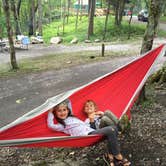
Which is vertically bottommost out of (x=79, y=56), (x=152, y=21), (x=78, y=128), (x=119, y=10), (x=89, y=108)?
(x=79, y=56)

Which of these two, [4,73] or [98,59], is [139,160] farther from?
[98,59]

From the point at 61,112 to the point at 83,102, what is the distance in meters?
0.46

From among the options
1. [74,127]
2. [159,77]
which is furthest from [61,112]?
[159,77]

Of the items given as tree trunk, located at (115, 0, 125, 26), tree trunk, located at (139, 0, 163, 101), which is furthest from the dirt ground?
tree trunk, located at (115, 0, 125, 26)

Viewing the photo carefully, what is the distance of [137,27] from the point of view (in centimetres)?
2133

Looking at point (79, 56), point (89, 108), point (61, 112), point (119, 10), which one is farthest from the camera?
point (119, 10)

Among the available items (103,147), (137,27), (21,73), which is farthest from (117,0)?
(103,147)

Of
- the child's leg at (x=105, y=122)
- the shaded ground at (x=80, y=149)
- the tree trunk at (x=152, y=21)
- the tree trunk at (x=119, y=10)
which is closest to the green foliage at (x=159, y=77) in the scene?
the shaded ground at (x=80, y=149)

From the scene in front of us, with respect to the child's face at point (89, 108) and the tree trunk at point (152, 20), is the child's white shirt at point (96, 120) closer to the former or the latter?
the child's face at point (89, 108)

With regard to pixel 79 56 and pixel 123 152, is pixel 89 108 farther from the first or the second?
pixel 79 56

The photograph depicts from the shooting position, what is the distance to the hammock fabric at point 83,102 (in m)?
3.00

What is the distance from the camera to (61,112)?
361 centimetres

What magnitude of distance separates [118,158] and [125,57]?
8.64 meters

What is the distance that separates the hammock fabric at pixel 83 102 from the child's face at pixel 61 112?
0.49 feet
